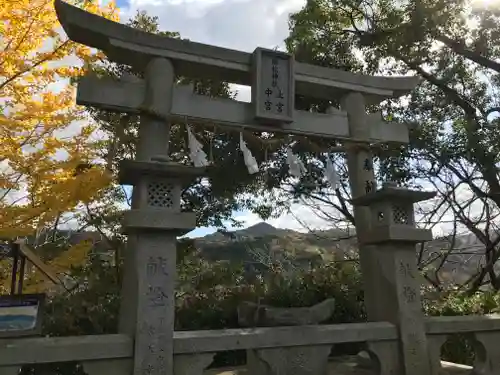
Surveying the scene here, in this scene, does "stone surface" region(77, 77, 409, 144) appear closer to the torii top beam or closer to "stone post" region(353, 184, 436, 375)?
the torii top beam

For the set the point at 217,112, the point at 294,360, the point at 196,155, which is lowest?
the point at 294,360

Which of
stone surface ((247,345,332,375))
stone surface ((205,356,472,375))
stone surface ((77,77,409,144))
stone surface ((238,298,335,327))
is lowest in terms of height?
stone surface ((205,356,472,375))

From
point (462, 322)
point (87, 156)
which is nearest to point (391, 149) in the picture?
point (462, 322)

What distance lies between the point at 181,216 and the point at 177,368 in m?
1.58

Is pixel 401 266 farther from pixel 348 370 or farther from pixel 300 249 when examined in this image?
pixel 300 249

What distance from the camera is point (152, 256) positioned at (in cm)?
448

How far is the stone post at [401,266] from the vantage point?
5289 millimetres

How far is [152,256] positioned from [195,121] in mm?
1837

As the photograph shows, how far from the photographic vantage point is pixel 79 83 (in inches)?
189

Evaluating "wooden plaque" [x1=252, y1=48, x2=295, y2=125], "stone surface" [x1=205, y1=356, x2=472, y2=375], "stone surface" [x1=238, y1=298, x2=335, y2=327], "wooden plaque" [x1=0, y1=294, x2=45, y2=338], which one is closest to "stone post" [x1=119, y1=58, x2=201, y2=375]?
"wooden plaque" [x1=0, y1=294, x2=45, y2=338]

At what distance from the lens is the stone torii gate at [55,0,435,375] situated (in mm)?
4418

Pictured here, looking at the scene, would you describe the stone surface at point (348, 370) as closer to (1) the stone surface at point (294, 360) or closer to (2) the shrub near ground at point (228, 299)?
(1) the stone surface at point (294, 360)

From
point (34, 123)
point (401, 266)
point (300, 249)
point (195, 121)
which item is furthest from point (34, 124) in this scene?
point (300, 249)

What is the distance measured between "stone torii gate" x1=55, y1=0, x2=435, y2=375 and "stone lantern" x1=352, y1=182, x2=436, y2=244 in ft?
0.06
